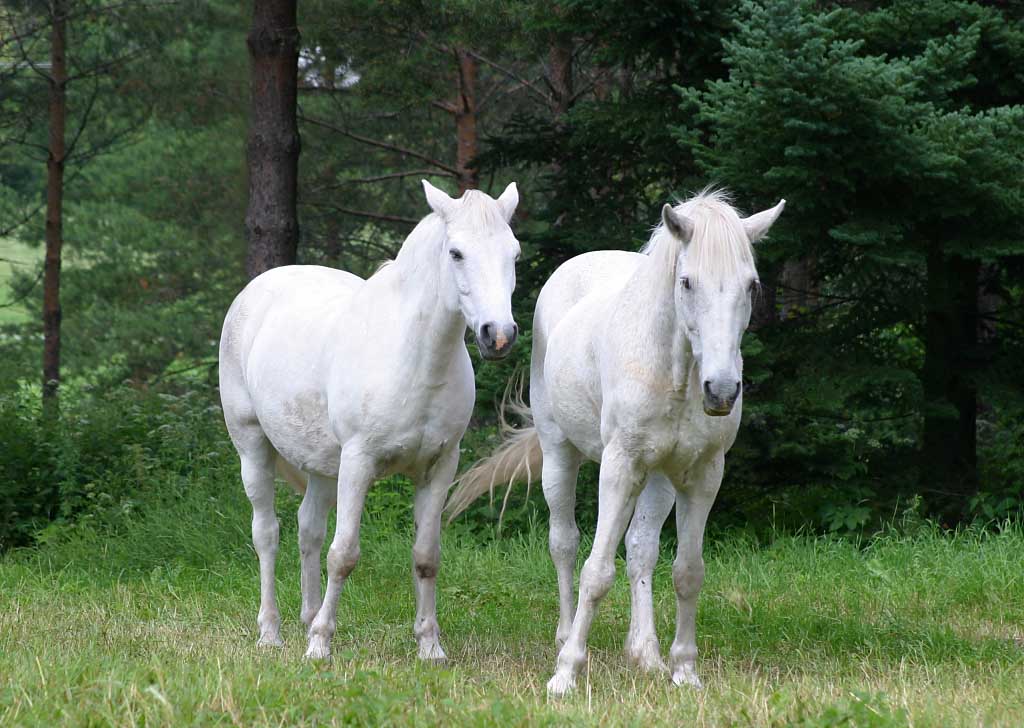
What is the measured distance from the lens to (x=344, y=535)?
580 cm

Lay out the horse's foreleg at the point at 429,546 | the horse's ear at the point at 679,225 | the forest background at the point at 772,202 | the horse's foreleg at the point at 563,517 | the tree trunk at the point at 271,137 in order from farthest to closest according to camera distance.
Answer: the tree trunk at the point at 271,137, the forest background at the point at 772,202, the horse's foreleg at the point at 563,517, the horse's foreleg at the point at 429,546, the horse's ear at the point at 679,225

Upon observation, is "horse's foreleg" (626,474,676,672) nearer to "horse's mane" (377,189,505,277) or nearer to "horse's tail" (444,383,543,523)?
"horse's tail" (444,383,543,523)

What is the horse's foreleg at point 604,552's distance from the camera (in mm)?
5145

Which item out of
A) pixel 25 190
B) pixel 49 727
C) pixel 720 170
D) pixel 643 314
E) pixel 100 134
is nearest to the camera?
pixel 49 727

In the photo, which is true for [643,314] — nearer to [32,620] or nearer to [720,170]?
[720,170]

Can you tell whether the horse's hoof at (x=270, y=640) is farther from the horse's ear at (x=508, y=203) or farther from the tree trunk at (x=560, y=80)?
the tree trunk at (x=560, y=80)

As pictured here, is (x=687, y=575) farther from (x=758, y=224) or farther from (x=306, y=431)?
(x=306, y=431)

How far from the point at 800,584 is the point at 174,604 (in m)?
3.82

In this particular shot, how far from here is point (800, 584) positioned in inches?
282

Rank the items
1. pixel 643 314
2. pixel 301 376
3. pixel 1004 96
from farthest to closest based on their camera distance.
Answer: pixel 1004 96, pixel 301 376, pixel 643 314

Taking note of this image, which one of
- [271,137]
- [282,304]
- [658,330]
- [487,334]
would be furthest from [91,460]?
[658,330]

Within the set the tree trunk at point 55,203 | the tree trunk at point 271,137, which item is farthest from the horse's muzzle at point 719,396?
the tree trunk at point 55,203

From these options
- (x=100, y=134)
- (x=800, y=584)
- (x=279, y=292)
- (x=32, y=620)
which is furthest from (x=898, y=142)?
(x=100, y=134)

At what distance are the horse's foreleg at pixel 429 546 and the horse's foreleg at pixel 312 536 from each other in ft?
2.74
